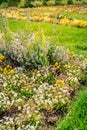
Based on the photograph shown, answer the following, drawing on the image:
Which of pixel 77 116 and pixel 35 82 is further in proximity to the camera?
pixel 35 82

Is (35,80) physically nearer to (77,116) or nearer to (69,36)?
(77,116)

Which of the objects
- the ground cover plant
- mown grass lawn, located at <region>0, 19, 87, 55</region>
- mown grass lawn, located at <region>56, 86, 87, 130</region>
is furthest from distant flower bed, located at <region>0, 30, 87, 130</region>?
mown grass lawn, located at <region>0, 19, 87, 55</region>

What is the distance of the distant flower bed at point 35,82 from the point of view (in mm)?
7969

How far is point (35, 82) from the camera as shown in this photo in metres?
9.66

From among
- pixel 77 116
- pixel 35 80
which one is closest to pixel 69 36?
pixel 35 80

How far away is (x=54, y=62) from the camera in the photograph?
421 inches

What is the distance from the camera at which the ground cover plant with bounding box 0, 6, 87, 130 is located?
797 centimetres

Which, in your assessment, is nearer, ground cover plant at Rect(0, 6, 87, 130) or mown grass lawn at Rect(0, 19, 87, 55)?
ground cover plant at Rect(0, 6, 87, 130)

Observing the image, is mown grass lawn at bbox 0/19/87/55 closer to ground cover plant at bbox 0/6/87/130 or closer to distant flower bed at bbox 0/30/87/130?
ground cover plant at bbox 0/6/87/130

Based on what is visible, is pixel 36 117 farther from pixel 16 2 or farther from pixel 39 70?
pixel 16 2

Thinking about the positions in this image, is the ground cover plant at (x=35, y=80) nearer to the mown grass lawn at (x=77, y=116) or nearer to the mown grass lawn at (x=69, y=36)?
the mown grass lawn at (x=77, y=116)

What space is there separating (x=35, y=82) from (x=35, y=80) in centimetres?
8

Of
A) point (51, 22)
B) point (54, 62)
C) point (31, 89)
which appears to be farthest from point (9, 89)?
point (51, 22)

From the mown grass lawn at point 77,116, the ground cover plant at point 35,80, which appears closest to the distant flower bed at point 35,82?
the ground cover plant at point 35,80
